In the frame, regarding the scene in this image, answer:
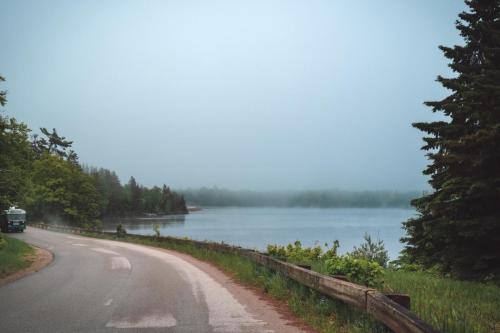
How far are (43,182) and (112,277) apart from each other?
66.8m

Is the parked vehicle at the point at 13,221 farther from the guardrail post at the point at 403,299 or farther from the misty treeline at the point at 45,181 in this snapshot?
the guardrail post at the point at 403,299

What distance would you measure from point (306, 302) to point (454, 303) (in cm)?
277

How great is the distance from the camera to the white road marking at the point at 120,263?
17.9 metres

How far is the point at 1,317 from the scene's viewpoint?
329 inches

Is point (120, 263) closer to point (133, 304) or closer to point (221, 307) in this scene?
point (133, 304)

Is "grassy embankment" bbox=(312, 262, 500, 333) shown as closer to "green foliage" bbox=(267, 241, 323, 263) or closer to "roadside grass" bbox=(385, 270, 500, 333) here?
"roadside grass" bbox=(385, 270, 500, 333)

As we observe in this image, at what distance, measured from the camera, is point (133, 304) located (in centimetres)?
988

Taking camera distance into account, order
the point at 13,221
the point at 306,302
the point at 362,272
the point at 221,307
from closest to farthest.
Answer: the point at 362,272 → the point at 306,302 → the point at 221,307 → the point at 13,221

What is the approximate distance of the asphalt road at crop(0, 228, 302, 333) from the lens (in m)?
7.79

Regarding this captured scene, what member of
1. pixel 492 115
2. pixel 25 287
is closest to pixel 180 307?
pixel 25 287

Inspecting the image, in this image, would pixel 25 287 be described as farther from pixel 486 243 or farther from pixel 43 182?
pixel 43 182

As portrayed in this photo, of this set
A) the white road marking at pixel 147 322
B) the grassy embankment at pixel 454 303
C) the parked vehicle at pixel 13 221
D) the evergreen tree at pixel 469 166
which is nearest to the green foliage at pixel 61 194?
the parked vehicle at pixel 13 221

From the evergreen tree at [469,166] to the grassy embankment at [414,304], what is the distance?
1562mm

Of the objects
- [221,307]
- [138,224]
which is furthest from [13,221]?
[138,224]
